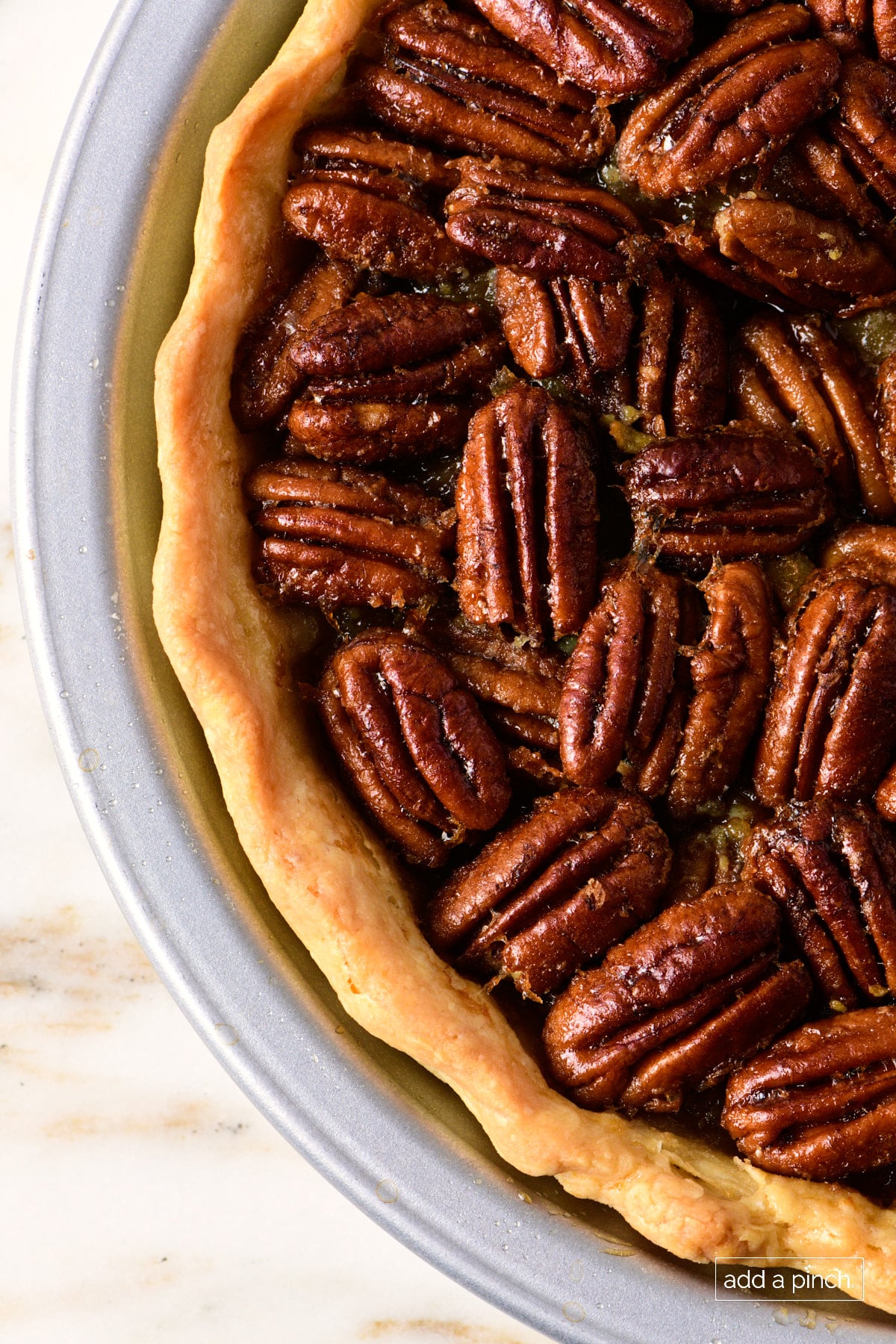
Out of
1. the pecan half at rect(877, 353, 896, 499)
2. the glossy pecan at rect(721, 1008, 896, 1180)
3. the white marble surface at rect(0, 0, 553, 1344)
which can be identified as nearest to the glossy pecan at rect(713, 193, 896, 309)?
the pecan half at rect(877, 353, 896, 499)

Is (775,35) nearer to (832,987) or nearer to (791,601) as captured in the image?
(791,601)

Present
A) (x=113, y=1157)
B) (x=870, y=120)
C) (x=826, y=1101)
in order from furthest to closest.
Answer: (x=113, y=1157) → (x=870, y=120) → (x=826, y=1101)

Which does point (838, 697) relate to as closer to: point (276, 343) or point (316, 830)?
point (316, 830)

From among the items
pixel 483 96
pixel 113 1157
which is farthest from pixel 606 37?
pixel 113 1157

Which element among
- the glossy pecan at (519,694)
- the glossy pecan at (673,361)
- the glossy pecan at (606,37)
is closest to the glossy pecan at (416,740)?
the glossy pecan at (519,694)

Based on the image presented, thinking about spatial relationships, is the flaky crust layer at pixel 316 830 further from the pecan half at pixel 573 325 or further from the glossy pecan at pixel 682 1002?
the pecan half at pixel 573 325

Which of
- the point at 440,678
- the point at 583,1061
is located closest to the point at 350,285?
the point at 440,678

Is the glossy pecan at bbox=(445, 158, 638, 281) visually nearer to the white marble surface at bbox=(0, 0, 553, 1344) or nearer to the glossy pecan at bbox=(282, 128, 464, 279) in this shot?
the glossy pecan at bbox=(282, 128, 464, 279)

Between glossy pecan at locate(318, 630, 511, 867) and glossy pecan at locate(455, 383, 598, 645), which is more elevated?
glossy pecan at locate(455, 383, 598, 645)
